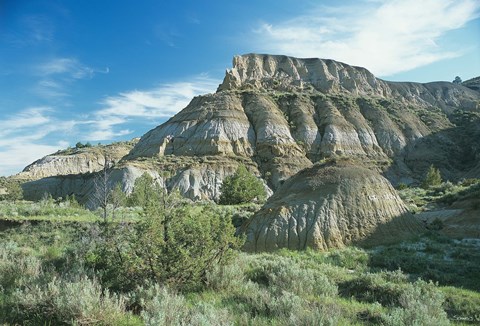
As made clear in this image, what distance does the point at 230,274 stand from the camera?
27.9ft

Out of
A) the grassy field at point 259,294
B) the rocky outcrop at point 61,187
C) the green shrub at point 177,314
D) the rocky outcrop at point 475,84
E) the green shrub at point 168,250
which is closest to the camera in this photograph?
the green shrub at point 177,314

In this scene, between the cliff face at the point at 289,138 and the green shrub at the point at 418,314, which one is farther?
the cliff face at the point at 289,138

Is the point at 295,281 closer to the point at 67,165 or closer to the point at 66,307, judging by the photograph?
the point at 66,307

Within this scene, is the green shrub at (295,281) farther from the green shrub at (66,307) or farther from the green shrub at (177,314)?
the green shrub at (66,307)

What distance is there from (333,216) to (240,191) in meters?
24.6

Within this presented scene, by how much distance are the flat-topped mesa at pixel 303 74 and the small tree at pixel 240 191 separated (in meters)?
52.9

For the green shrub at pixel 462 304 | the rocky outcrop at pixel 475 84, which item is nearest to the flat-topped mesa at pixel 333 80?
the rocky outcrop at pixel 475 84

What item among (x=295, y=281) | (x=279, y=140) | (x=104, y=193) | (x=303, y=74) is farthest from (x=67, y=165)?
(x=295, y=281)

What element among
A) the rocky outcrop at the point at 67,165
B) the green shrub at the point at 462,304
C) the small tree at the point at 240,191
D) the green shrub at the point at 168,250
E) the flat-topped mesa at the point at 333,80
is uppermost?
the flat-topped mesa at the point at 333,80

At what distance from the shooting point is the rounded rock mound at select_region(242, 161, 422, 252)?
1662cm

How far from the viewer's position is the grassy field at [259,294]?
5984 mm

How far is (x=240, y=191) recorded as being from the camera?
41.4 m

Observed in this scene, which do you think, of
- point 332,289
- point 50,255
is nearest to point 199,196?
point 50,255

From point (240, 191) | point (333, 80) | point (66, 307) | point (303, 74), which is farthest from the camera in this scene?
point (303, 74)
